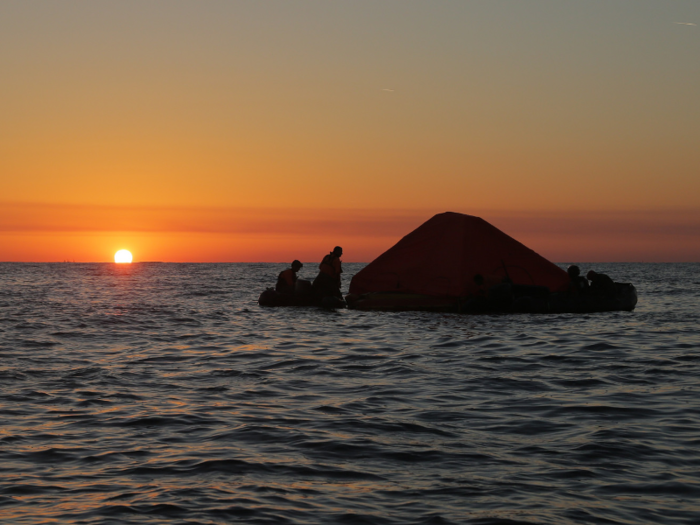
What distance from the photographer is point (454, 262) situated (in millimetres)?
27641

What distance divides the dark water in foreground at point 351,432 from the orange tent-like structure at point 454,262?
977 cm

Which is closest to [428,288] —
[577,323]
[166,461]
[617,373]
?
[577,323]

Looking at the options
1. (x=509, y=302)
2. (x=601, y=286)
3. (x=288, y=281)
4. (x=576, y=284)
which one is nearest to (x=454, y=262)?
(x=509, y=302)

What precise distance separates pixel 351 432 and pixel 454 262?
19.6m

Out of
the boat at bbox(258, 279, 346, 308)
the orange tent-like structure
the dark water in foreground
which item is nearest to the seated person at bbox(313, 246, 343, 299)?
the boat at bbox(258, 279, 346, 308)

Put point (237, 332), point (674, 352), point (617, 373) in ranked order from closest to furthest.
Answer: point (617, 373)
point (674, 352)
point (237, 332)

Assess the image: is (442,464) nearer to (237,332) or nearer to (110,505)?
(110,505)

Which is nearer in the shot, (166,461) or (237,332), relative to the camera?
(166,461)

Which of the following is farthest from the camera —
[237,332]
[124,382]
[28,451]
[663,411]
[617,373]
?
[237,332]

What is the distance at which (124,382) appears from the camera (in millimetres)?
12141

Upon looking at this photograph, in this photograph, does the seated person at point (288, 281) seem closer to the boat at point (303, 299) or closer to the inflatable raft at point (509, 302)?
the boat at point (303, 299)

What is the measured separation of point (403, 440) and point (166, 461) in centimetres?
260

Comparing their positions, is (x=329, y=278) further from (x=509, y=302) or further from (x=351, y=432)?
(x=351, y=432)

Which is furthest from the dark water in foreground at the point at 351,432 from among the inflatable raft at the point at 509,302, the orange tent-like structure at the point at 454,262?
the orange tent-like structure at the point at 454,262
